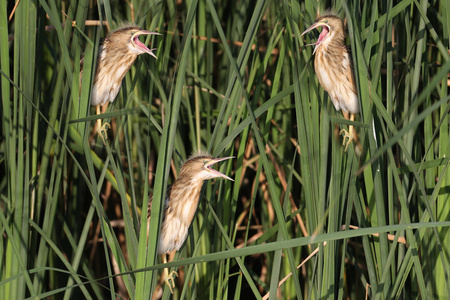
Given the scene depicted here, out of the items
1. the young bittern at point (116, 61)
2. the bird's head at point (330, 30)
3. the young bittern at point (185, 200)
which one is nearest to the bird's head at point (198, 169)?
the young bittern at point (185, 200)

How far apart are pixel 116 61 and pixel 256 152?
73 centimetres

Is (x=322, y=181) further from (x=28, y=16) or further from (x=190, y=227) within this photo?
(x=28, y=16)

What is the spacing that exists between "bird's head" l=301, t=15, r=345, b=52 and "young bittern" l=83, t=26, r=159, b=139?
1.47ft

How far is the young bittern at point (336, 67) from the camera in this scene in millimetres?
1438

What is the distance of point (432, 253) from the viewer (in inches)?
59.4

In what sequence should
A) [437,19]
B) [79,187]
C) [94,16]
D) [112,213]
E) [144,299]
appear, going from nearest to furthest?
[144,299] < [437,19] < [79,187] < [94,16] < [112,213]

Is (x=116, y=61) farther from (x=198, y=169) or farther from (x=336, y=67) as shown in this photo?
(x=336, y=67)

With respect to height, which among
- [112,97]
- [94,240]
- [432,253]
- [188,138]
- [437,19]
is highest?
[437,19]

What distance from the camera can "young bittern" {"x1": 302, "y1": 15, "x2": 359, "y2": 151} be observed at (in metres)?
1.44

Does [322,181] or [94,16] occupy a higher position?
[94,16]

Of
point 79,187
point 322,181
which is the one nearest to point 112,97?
point 79,187

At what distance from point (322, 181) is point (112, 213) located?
1416 mm

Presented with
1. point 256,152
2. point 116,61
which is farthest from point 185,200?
point 256,152

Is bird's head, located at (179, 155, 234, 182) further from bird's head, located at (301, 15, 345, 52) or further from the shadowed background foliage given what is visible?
bird's head, located at (301, 15, 345, 52)
